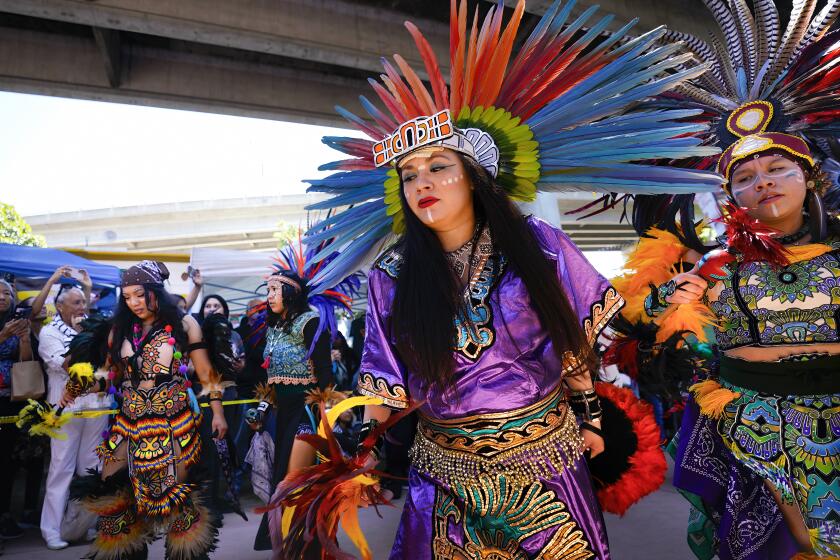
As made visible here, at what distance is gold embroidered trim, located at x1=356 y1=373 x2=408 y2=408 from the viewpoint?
190 centimetres

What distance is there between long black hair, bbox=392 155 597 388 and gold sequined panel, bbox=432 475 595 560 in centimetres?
37

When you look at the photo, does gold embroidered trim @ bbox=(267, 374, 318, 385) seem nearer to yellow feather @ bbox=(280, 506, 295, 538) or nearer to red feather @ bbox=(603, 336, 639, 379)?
red feather @ bbox=(603, 336, 639, 379)

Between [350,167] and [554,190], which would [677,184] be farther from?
[350,167]

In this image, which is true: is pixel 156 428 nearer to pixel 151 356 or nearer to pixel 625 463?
A: pixel 151 356

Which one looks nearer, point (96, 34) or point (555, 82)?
point (555, 82)

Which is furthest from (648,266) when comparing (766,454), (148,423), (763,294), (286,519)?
(148,423)

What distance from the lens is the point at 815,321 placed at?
222cm

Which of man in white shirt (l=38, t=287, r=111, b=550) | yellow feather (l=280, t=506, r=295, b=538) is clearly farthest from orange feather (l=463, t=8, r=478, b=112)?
man in white shirt (l=38, t=287, r=111, b=550)

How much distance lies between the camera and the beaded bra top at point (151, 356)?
3.83 m

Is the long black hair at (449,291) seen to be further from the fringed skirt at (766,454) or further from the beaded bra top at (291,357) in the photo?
the beaded bra top at (291,357)

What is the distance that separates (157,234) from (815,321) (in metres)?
27.3

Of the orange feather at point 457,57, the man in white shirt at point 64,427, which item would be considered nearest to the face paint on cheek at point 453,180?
the orange feather at point 457,57

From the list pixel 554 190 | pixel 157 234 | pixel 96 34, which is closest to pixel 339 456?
pixel 554 190

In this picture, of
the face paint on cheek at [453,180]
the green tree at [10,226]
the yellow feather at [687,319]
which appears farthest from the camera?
the green tree at [10,226]
